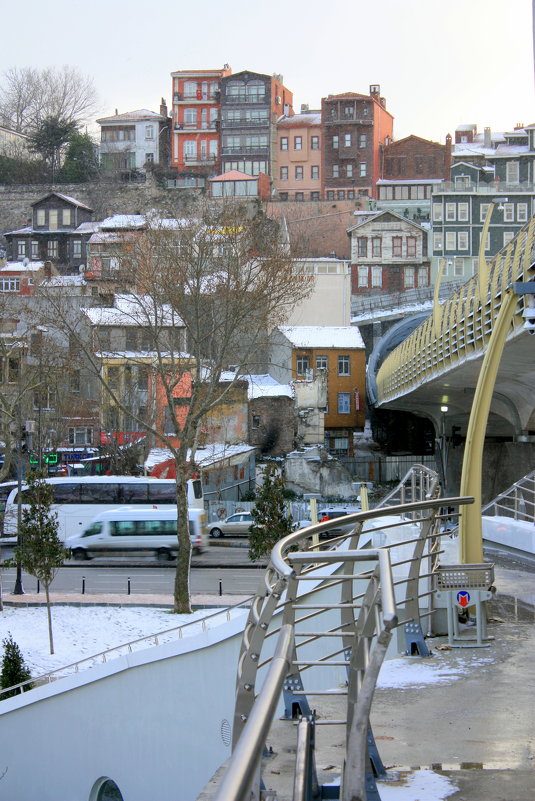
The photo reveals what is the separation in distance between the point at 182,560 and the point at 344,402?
111 feet

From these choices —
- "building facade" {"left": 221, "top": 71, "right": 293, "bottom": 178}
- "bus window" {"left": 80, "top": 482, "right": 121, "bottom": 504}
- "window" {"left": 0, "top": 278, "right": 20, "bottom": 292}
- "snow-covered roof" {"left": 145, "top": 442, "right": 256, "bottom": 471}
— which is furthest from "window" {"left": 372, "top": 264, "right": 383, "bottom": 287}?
"bus window" {"left": 80, "top": 482, "right": 121, "bottom": 504}

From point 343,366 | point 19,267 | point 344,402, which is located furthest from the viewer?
point 19,267

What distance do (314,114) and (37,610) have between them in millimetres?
89783

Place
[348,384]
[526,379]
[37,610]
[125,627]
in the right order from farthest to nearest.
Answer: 1. [348,384]
2. [526,379]
3. [37,610]
4. [125,627]

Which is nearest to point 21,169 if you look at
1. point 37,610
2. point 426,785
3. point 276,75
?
point 276,75

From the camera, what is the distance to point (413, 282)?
8212 centimetres

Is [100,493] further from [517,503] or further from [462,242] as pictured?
[462,242]

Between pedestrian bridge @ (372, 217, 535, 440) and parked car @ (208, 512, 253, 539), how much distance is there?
8637 millimetres

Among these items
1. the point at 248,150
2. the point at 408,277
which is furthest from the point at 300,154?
the point at 408,277

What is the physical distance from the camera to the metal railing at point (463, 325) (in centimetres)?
2120

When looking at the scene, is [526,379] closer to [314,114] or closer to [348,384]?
[348,384]

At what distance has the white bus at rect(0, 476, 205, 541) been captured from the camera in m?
41.2

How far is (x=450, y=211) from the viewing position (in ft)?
265

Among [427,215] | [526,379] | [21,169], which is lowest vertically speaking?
[526,379]
